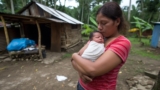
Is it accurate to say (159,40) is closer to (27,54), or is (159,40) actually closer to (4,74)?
(27,54)

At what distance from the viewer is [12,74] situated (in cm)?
487

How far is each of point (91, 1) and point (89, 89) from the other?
108ft

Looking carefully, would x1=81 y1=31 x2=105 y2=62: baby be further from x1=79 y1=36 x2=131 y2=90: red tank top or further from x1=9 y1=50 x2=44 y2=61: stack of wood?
x1=9 y1=50 x2=44 y2=61: stack of wood

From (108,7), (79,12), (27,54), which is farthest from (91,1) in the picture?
(108,7)

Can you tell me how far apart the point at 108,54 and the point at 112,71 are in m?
0.25

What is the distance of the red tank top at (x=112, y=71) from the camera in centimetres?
91

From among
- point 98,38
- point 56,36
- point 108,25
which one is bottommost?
point 56,36

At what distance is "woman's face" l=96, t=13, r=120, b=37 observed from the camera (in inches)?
37.5

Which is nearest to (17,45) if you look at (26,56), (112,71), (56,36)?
(26,56)

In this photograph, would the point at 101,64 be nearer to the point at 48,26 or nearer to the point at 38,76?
the point at 38,76

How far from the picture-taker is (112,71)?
3.38ft

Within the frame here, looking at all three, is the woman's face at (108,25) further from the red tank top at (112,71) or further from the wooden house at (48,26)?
the wooden house at (48,26)

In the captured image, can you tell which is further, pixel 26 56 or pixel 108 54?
pixel 26 56

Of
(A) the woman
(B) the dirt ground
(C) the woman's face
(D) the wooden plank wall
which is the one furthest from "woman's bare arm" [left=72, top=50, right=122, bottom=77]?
(D) the wooden plank wall
